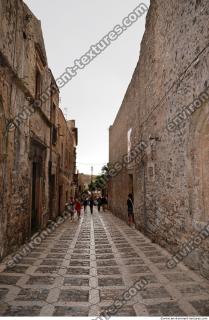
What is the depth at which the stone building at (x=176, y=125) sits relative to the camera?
4.78m

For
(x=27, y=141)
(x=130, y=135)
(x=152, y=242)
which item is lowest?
(x=152, y=242)

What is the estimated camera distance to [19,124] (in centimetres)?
678

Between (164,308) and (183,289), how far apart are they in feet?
2.53

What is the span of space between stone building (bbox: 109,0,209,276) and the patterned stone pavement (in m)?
0.66

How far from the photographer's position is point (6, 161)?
5.82m

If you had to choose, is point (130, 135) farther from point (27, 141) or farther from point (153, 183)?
point (27, 141)

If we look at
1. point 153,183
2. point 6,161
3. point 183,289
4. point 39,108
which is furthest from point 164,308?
point 39,108

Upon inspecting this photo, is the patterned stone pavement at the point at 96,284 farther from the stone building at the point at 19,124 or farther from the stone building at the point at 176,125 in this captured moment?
the stone building at the point at 19,124

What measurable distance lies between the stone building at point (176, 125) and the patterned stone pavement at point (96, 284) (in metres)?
0.66

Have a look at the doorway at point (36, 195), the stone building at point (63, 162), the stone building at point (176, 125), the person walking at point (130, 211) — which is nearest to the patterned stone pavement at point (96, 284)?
the stone building at point (176, 125)

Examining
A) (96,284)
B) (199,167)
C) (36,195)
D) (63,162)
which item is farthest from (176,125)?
(63,162)

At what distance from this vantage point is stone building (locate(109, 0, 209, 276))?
4777 mm

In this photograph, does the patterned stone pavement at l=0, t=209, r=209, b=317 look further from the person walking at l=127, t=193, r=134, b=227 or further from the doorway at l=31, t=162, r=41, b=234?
the person walking at l=127, t=193, r=134, b=227

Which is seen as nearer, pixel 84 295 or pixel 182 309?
pixel 182 309
